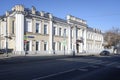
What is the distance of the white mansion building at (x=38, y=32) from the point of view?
138ft

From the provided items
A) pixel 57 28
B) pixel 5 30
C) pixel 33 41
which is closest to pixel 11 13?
pixel 5 30

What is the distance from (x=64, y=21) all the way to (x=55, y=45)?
25.2 feet

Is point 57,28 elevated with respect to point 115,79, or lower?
elevated

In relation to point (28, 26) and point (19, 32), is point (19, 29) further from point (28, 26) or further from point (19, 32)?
point (28, 26)

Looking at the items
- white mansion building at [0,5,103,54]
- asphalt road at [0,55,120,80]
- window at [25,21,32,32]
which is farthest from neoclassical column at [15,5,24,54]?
asphalt road at [0,55,120,80]

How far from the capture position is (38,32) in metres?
47.5

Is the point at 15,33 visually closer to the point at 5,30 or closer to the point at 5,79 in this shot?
the point at 5,30

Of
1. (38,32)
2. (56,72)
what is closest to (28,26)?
(38,32)

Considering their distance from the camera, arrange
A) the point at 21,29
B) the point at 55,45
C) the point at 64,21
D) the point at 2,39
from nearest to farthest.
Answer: the point at 21,29 → the point at 2,39 → the point at 55,45 → the point at 64,21

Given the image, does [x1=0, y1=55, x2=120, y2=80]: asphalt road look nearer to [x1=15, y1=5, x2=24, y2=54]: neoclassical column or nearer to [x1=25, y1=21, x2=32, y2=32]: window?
[x1=15, y1=5, x2=24, y2=54]: neoclassical column

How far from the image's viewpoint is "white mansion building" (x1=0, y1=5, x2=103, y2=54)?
138 ft

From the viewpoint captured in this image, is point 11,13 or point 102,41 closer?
point 11,13

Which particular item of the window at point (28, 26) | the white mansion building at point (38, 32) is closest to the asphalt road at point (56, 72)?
the white mansion building at point (38, 32)

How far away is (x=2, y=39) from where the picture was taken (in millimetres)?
45375
